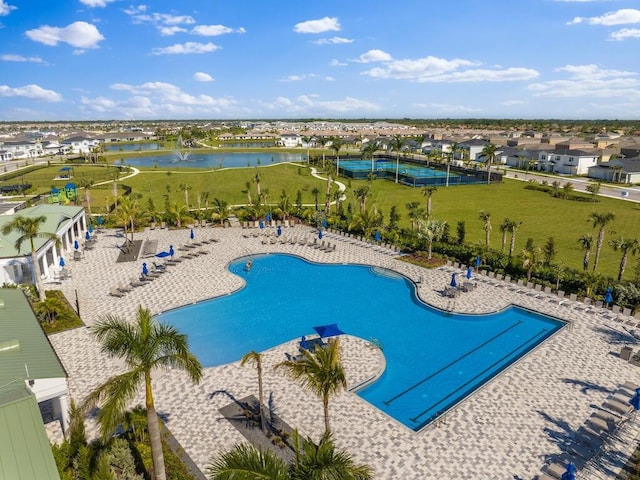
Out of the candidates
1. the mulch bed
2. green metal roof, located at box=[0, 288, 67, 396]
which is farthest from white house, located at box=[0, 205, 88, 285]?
the mulch bed

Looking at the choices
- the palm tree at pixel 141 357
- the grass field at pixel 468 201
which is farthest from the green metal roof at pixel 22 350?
the grass field at pixel 468 201

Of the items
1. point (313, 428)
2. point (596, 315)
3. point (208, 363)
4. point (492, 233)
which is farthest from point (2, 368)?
point (492, 233)

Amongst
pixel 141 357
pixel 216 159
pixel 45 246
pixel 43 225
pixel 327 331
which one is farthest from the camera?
pixel 216 159

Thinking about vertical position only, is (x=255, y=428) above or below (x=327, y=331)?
below

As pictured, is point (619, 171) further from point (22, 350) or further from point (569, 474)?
point (22, 350)

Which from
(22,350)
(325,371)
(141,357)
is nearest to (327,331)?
(325,371)

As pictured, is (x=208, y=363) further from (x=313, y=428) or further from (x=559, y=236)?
(x=559, y=236)
